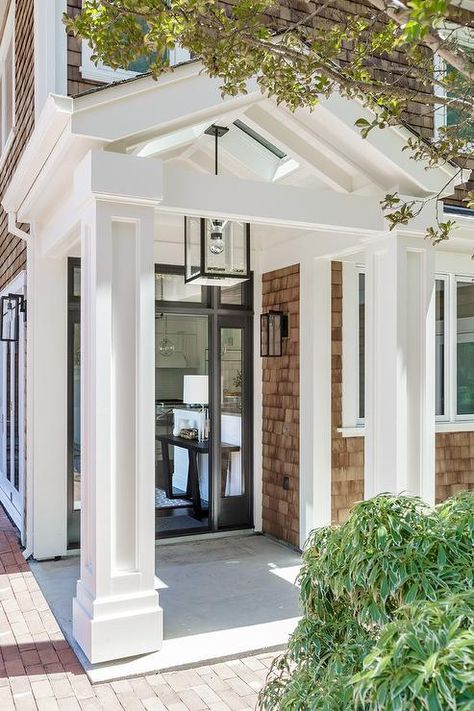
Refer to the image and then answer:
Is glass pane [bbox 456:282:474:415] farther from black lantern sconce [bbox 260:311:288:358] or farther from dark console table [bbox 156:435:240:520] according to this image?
dark console table [bbox 156:435:240:520]

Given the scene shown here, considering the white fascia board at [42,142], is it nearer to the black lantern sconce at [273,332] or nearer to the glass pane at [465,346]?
the black lantern sconce at [273,332]

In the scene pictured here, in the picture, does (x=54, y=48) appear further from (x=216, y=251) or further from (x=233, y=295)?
(x=233, y=295)

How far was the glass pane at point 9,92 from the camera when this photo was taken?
717 cm

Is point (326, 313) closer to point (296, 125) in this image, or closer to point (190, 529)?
point (296, 125)

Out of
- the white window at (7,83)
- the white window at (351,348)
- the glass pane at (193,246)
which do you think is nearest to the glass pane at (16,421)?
the white window at (7,83)

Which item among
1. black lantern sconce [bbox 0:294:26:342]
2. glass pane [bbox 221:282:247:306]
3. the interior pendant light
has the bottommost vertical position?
the interior pendant light

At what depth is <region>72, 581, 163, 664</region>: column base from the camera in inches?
141

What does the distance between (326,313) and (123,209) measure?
8.62ft

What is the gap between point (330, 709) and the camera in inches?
71.5

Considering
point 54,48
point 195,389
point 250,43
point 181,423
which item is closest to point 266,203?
point 250,43

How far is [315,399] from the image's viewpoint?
5754 millimetres

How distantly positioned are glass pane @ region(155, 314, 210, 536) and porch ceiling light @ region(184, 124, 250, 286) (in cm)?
104

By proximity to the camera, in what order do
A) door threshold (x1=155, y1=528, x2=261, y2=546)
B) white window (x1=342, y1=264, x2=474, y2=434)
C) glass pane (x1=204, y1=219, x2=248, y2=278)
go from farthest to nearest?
white window (x1=342, y1=264, x2=474, y2=434)
door threshold (x1=155, y1=528, x2=261, y2=546)
glass pane (x1=204, y1=219, x2=248, y2=278)

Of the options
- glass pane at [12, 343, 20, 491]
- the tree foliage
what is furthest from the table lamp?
the tree foliage
